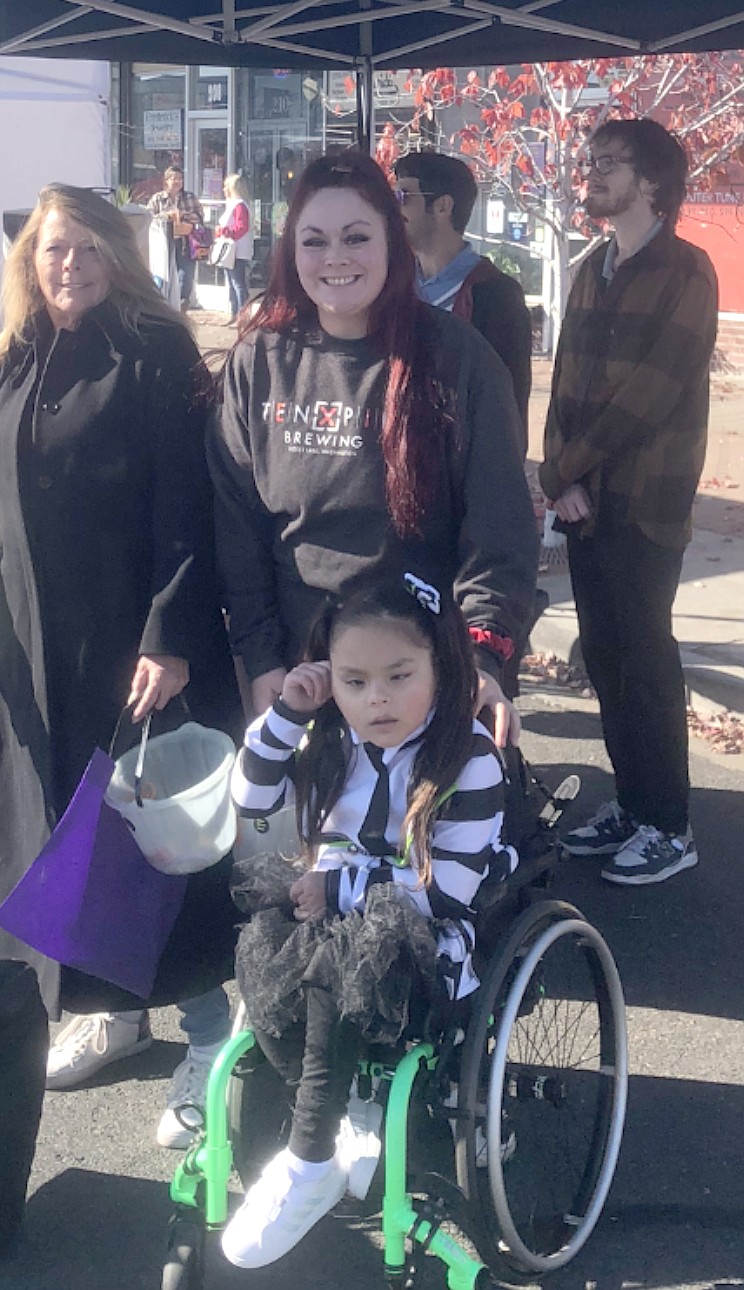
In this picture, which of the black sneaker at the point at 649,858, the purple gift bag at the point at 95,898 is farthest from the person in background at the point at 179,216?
the purple gift bag at the point at 95,898

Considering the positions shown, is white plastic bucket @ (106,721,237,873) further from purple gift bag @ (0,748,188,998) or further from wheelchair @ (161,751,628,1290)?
wheelchair @ (161,751,628,1290)

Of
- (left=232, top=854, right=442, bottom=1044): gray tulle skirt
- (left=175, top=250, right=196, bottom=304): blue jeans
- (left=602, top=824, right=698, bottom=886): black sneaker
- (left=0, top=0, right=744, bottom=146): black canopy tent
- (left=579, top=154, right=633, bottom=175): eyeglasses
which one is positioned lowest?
(left=602, top=824, right=698, bottom=886): black sneaker

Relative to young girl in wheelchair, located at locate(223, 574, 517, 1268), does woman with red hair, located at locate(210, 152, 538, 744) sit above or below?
above

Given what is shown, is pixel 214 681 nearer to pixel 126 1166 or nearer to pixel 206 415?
pixel 206 415

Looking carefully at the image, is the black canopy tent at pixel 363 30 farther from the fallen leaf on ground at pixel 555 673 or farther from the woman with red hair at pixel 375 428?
the woman with red hair at pixel 375 428

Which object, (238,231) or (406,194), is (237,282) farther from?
(406,194)

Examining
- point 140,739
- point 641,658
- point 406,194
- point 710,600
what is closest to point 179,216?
point 710,600

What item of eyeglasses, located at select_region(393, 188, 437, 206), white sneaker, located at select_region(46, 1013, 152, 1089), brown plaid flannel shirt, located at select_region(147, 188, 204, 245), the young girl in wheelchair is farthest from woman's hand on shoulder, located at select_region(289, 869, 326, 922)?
brown plaid flannel shirt, located at select_region(147, 188, 204, 245)

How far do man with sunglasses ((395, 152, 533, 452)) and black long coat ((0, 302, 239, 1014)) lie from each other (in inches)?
55.7

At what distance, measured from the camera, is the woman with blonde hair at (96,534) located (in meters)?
3.07

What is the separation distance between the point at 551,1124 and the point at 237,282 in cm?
1587

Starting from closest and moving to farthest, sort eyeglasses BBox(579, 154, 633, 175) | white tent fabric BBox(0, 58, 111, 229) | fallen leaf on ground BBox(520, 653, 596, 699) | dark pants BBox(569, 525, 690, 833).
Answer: eyeglasses BBox(579, 154, 633, 175), dark pants BBox(569, 525, 690, 833), fallen leaf on ground BBox(520, 653, 596, 699), white tent fabric BBox(0, 58, 111, 229)

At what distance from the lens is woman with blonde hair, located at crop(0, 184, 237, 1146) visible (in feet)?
10.1

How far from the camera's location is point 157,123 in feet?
69.3
